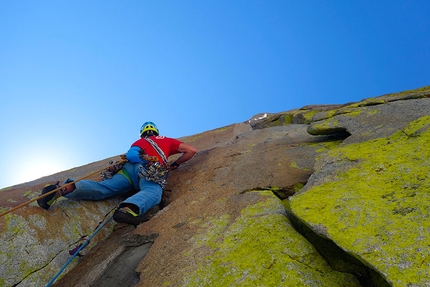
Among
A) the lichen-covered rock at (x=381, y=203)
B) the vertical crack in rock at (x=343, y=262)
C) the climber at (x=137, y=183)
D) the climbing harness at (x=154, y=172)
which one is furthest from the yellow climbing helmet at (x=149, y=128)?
the vertical crack in rock at (x=343, y=262)

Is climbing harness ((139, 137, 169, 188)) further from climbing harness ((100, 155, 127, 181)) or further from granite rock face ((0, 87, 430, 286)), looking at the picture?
climbing harness ((100, 155, 127, 181))

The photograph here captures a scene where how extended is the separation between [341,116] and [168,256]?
5.60 meters

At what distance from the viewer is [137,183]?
23.8 feet

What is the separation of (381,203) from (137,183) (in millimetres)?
5445

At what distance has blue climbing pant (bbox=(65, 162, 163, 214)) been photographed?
600 centimetres

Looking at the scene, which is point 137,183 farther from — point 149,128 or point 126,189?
point 149,128

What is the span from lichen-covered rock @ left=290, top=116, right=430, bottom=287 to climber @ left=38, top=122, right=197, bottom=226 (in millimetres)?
3197

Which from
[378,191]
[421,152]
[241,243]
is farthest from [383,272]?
[421,152]

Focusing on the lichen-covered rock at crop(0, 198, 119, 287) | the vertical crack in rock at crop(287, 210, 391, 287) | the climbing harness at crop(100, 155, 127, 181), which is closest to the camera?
the vertical crack in rock at crop(287, 210, 391, 287)

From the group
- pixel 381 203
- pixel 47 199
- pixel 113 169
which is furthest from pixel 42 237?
pixel 381 203

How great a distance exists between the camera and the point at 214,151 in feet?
31.3

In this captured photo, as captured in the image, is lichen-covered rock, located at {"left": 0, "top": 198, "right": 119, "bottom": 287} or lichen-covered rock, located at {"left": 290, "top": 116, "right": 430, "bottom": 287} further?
lichen-covered rock, located at {"left": 0, "top": 198, "right": 119, "bottom": 287}

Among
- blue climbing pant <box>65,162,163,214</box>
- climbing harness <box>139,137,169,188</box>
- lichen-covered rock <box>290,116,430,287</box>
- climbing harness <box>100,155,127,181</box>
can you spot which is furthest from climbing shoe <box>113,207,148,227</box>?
lichen-covered rock <box>290,116,430,287</box>

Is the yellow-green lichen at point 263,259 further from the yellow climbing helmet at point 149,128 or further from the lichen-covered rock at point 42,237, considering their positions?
the yellow climbing helmet at point 149,128
